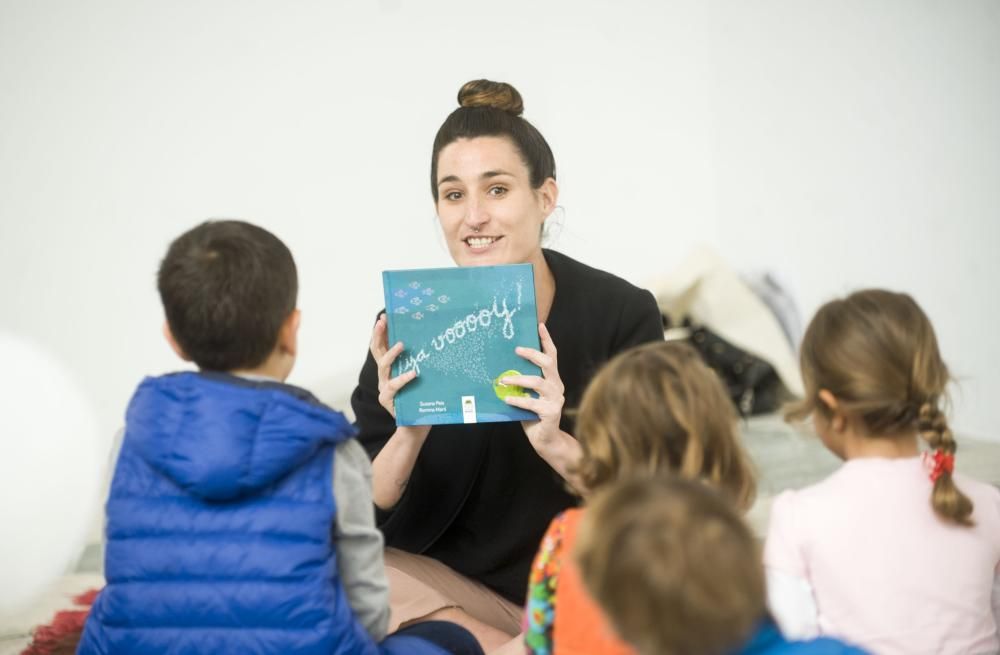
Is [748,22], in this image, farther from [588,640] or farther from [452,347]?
[588,640]

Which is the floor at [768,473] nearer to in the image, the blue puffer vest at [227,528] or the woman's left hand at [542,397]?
the woman's left hand at [542,397]

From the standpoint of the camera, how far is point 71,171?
323 cm

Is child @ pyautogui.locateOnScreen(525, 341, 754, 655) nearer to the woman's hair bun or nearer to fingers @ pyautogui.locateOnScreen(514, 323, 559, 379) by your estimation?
fingers @ pyautogui.locateOnScreen(514, 323, 559, 379)

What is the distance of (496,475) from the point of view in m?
2.02

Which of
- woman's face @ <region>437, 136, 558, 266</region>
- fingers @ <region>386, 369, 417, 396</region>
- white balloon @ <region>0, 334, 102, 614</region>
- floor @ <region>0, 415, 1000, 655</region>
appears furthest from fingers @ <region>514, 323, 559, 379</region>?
white balloon @ <region>0, 334, 102, 614</region>

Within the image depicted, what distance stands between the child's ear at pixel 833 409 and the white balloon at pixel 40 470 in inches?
89.6

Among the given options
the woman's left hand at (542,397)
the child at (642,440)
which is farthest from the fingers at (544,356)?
the child at (642,440)

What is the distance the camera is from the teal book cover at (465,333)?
1.72 m

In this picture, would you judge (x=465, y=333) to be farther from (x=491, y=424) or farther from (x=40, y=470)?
(x=40, y=470)

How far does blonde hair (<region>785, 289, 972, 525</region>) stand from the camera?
1379mm

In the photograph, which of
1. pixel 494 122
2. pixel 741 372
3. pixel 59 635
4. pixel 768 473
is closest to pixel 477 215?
pixel 494 122

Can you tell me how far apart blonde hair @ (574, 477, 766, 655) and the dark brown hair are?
3.80ft

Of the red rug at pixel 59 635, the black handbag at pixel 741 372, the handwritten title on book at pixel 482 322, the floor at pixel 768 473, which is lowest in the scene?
the floor at pixel 768 473

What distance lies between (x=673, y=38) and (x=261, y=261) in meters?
2.75
